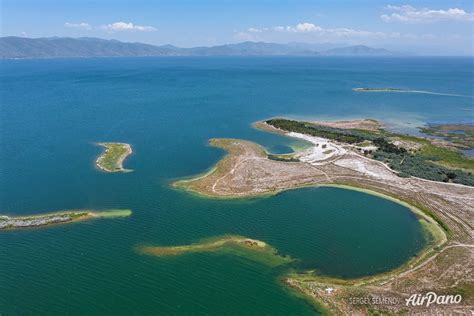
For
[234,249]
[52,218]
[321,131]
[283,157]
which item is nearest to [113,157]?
[52,218]

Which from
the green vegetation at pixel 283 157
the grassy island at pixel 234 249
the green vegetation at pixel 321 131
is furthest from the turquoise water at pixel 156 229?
the green vegetation at pixel 321 131

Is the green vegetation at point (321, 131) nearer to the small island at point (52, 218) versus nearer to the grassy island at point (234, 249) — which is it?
the grassy island at point (234, 249)

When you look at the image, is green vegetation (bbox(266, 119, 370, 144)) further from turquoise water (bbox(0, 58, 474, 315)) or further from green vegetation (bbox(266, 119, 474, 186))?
turquoise water (bbox(0, 58, 474, 315))

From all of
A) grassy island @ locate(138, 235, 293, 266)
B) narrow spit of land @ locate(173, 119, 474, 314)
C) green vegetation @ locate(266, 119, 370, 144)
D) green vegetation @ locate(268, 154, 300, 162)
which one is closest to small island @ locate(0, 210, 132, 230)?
grassy island @ locate(138, 235, 293, 266)

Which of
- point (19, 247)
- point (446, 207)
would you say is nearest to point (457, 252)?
point (446, 207)

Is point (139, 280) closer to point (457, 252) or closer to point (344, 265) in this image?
point (344, 265)

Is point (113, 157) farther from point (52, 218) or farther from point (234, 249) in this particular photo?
point (234, 249)
